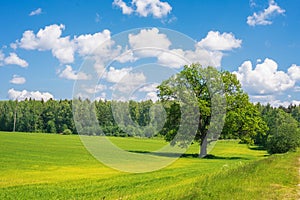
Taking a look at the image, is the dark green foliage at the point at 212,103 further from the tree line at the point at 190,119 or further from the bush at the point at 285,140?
the bush at the point at 285,140

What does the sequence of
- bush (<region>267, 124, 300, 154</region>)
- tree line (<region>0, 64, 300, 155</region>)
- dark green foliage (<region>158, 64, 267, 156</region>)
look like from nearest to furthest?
tree line (<region>0, 64, 300, 155</region>) < dark green foliage (<region>158, 64, 267, 156</region>) < bush (<region>267, 124, 300, 154</region>)

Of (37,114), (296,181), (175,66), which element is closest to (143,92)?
(175,66)

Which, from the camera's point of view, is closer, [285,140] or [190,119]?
[190,119]

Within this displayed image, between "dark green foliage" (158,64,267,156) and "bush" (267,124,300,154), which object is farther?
"bush" (267,124,300,154)

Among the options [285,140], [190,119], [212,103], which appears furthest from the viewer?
[285,140]

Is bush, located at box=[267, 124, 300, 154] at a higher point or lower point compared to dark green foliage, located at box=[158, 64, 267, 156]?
lower

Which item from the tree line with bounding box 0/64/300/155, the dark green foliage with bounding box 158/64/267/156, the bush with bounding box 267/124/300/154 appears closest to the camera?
the tree line with bounding box 0/64/300/155

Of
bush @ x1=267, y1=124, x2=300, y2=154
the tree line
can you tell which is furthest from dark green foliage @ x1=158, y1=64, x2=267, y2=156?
bush @ x1=267, y1=124, x2=300, y2=154

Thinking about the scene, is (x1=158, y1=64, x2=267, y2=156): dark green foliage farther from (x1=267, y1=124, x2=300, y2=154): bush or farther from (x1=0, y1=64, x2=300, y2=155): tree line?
(x1=267, y1=124, x2=300, y2=154): bush

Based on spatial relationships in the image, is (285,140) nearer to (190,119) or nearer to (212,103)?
(212,103)

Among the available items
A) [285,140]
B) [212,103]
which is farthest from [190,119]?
[285,140]

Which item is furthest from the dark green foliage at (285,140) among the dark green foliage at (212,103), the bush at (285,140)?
the dark green foliage at (212,103)

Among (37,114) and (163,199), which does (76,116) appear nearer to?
(163,199)

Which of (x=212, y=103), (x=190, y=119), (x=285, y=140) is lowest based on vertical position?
(x=285, y=140)
